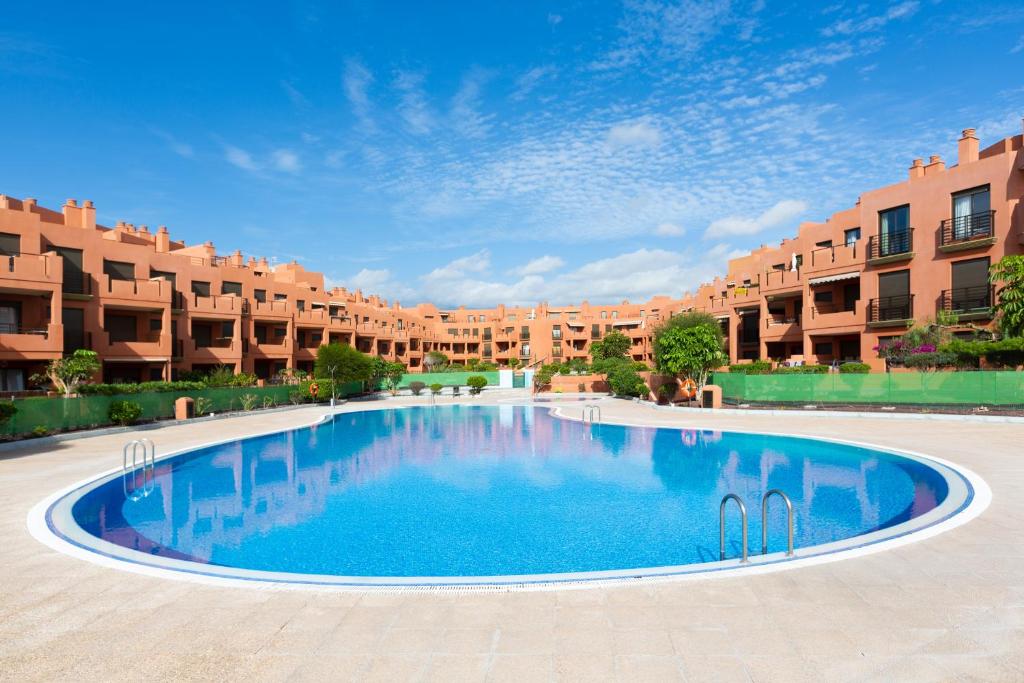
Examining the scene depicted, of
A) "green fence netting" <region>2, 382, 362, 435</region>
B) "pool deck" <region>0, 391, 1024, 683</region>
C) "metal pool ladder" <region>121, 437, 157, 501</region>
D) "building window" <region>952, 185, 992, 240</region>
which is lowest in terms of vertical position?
"metal pool ladder" <region>121, 437, 157, 501</region>

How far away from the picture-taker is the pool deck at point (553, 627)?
4391 millimetres

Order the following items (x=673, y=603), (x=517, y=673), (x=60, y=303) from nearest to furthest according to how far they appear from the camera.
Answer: (x=517, y=673), (x=673, y=603), (x=60, y=303)

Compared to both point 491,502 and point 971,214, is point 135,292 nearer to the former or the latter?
point 491,502

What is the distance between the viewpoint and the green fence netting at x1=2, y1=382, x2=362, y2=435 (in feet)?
60.1

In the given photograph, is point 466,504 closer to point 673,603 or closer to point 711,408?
point 673,603

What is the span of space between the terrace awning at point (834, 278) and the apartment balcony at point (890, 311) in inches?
78.2

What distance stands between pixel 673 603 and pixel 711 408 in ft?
82.2

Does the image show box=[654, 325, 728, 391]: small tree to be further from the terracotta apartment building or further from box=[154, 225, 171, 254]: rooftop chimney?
box=[154, 225, 171, 254]: rooftop chimney

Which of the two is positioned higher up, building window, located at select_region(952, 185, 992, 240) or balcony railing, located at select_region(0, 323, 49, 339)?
→ building window, located at select_region(952, 185, 992, 240)

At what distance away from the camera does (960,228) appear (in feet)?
89.5

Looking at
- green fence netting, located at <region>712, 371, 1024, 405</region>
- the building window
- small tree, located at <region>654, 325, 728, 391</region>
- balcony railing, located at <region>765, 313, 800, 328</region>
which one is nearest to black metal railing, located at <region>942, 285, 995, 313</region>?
the building window

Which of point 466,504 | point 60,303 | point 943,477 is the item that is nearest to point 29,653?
point 466,504

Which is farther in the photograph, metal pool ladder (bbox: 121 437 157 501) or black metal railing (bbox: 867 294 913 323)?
black metal railing (bbox: 867 294 913 323)

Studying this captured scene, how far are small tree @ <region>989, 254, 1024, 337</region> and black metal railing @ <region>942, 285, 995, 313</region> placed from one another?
1.67 m
